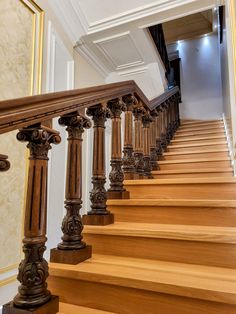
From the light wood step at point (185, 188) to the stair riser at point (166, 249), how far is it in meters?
0.60

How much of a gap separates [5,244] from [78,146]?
3.63 feet

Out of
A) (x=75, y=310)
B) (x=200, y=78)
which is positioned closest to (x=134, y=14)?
(x=75, y=310)

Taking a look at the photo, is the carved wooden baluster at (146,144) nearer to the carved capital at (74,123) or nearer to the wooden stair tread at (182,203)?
the wooden stair tread at (182,203)

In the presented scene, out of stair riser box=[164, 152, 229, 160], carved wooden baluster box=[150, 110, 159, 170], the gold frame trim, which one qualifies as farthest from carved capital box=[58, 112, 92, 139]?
stair riser box=[164, 152, 229, 160]

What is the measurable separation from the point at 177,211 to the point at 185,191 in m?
0.31

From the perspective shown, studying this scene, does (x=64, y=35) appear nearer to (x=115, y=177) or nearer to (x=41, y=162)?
(x=115, y=177)

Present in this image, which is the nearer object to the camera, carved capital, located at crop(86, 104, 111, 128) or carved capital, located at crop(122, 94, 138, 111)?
carved capital, located at crop(86, 104, 111, 128)

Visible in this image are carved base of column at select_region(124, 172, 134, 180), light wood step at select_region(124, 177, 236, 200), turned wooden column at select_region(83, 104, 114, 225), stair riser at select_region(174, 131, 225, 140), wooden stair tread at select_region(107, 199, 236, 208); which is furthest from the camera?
stair riser at select_region(174, 131, 225, 140)

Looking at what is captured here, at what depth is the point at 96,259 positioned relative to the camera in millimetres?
1286

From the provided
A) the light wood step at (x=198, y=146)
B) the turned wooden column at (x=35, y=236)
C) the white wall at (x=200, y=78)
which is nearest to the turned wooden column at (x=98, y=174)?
the turned wooden column at (x=35, y=236)

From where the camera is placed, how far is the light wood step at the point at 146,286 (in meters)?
0.92

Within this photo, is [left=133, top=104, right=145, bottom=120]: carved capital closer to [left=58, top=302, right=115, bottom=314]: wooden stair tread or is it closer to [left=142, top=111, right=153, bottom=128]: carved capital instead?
[left=142, top=111, right=153, bottom=128]: carved capital

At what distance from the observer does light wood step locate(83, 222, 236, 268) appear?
3.84ft

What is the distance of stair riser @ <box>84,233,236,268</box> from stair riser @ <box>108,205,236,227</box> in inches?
11.0
